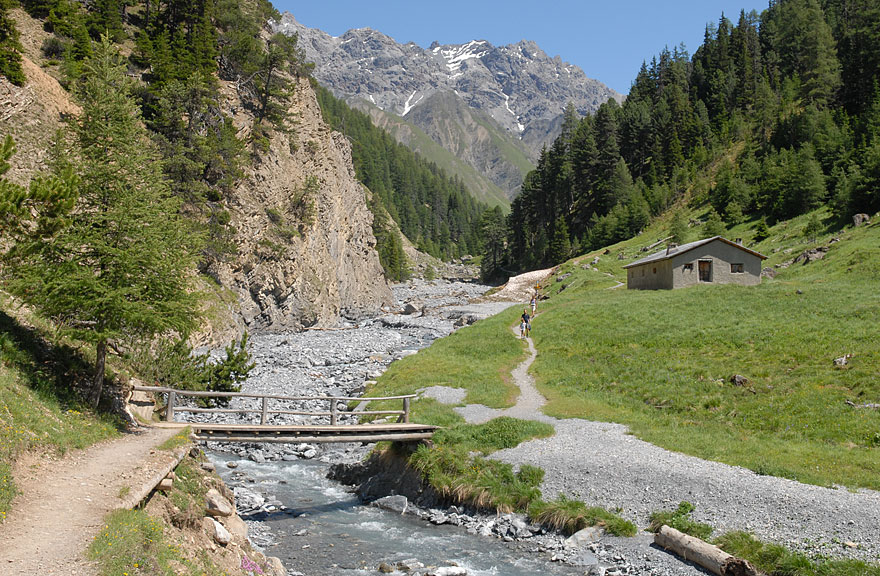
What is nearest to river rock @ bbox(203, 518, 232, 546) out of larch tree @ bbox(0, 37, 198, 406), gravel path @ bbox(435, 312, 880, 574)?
larch tree @ bbox(0, 37, 198, 406)

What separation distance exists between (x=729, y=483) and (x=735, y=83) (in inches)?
4712

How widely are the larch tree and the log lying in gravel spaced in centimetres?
1458

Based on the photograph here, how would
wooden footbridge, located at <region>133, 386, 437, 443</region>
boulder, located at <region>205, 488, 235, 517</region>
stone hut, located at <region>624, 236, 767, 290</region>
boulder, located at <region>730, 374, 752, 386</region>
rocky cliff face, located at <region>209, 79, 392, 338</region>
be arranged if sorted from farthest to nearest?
1. rocky cliff face, located at <region>209, 79, 392, 338</region>
2. stone hut, located at <region>624, 236, 767, 290</region>
3. boulder, located at <region>730, 374, 752, 386</region>
4. wooden footbridge, located at <region>133, 386, 437, 443</region>
5. boulder, located at <region>205, 488, 235, 517</region>

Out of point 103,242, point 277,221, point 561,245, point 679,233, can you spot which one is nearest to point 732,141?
point 561,245

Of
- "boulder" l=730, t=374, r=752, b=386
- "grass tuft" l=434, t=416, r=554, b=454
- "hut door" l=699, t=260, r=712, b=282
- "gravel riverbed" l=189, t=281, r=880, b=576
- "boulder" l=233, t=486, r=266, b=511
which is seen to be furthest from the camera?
"hut door" l=699, t=260, r=712, b=282

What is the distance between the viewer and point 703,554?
13367 millimetres

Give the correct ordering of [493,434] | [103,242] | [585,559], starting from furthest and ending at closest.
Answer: [493,434] < [103,242] < [585,559]

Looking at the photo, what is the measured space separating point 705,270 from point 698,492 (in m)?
38.5

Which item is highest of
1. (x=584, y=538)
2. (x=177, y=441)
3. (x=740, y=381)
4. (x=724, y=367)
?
(x=724, y=367)

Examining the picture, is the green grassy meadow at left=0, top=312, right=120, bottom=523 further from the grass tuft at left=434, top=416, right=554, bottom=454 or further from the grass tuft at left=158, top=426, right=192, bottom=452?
the grass tuft at left=434, top=416, right=554, bottom=454

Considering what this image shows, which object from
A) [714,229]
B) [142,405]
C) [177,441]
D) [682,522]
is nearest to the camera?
[682,522]

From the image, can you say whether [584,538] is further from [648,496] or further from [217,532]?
[217,532]

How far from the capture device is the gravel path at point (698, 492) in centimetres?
1305

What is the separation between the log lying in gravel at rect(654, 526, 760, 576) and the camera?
12.7 meters
